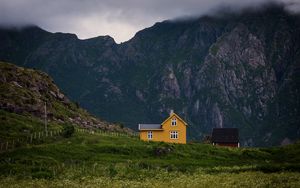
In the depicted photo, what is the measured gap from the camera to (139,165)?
312 feet

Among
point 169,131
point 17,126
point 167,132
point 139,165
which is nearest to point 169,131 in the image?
point 169,131

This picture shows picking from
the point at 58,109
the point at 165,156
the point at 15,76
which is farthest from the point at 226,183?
the point at 15,76

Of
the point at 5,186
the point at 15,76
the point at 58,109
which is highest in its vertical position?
the point at 15,76

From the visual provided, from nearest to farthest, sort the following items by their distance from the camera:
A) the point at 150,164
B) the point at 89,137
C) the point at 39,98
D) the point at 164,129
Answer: the point at 150,164, the point at 89,137, the point at 164,129, the point at 39,98

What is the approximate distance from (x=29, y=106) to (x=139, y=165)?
76166 mm

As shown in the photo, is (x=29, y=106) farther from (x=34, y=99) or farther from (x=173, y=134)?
(x=173, y=134)

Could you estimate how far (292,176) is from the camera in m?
69.2

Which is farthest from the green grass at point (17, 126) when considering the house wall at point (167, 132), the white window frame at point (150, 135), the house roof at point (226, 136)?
the house roof at point (226, 136)

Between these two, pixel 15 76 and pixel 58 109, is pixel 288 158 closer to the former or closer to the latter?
pixel 58 109

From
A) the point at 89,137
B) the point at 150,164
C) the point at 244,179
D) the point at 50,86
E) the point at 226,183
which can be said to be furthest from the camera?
the point at 50,86

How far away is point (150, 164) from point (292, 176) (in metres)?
33.5

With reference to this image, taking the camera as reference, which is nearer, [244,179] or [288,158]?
[244,179]

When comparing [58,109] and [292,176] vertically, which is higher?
[58,109]

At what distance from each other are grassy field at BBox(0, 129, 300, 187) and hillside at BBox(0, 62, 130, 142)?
14.2 meters
